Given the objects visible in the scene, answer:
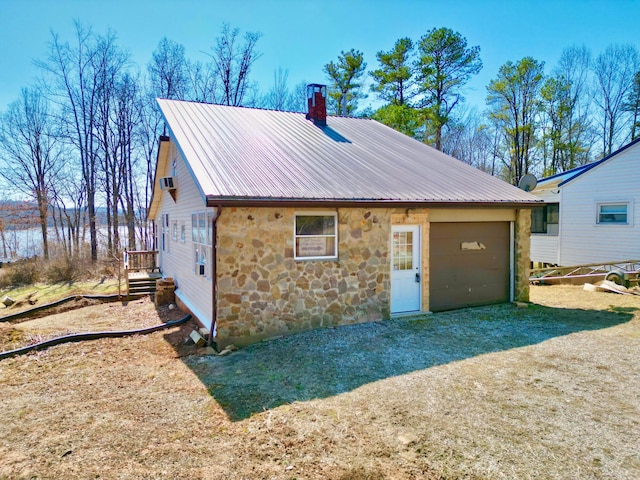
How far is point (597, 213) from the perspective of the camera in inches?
604

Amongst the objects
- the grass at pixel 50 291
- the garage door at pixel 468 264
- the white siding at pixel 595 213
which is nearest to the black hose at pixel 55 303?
the grass at pixel 50 291

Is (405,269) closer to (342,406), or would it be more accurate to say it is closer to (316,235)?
(316,235)

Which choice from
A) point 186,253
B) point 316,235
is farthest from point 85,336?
point 316,235

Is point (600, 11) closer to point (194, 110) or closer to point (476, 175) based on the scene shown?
point (476, 175)

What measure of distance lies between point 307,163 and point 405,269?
3279mm

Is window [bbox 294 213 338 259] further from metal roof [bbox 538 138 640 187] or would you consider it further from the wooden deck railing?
metal roof [bbox 538 138 640 187]

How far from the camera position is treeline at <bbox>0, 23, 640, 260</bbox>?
940 inches

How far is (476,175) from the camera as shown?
11367 mm

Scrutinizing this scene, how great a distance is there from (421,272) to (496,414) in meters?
4.73

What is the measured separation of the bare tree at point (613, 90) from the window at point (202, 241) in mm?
29139

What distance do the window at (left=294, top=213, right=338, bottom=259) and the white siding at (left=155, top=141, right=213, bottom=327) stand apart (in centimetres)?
188

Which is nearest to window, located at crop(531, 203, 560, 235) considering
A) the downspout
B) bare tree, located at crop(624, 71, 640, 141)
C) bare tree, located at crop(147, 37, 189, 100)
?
bare tree, located at crop(624, 71, 640, 141)

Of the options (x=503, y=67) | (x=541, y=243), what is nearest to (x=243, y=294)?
(x=541, y=243)

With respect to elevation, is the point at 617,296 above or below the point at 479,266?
below
